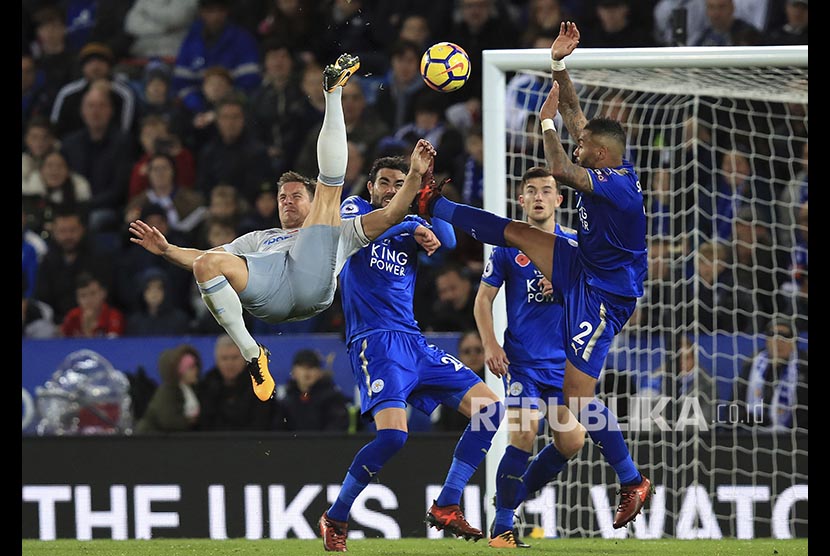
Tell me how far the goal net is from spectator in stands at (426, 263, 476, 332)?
0.88 meters

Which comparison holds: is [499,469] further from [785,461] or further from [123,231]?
[123,231]

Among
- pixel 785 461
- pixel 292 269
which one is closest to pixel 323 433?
pixel 292 269

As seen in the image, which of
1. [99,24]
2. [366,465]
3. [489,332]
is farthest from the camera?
[99,24]

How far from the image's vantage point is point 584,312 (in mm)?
8234

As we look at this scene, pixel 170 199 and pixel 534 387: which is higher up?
pixel 170 199

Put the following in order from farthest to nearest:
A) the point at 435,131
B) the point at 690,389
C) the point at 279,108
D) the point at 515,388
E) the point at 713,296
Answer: the point at 279,108 → the point at 435,131 → the point at 713,296 → the point at 690,389 → the point at 515,388

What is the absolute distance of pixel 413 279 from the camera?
8.76 metres

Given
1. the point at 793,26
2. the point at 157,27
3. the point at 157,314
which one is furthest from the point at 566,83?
the point at 157,27

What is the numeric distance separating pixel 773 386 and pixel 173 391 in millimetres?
4550

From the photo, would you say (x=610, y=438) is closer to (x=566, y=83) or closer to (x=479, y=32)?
(x=566, y=83)

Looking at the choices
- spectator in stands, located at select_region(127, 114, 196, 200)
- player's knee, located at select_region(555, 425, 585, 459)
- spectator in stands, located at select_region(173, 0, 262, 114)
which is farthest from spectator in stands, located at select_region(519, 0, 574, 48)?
player's knee, located at select_region(555, 425, 585, 459)

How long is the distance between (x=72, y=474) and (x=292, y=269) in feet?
10.9

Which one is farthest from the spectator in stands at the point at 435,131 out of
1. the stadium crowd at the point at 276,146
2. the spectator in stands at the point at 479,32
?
the spectator in stands at the point at 479,32

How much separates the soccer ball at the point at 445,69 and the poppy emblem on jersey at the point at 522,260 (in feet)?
4.24
